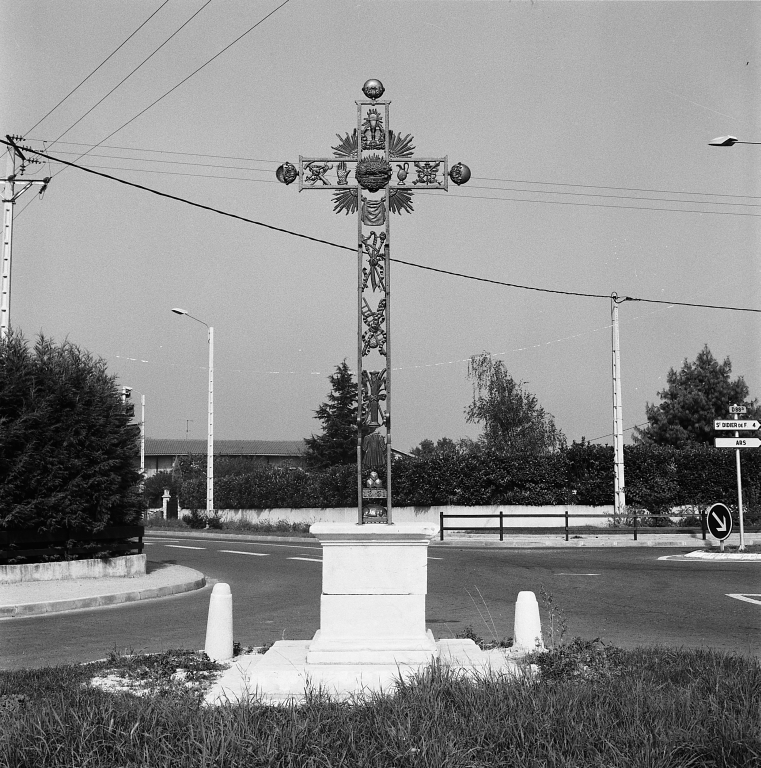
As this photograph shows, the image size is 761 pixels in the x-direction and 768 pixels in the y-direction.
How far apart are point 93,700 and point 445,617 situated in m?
6.04

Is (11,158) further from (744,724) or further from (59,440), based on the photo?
(744,724)

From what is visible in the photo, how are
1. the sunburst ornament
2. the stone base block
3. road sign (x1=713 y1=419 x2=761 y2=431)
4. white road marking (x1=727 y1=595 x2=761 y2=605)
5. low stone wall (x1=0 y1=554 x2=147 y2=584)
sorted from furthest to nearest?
road sign (x1=713 y1=419 x2=761 y2=431) < low stone wall (x1=0 y1=554 x2=147 y2=584) < white road marking (x1=727 y1=595 x2=761 y2=605) < the sunburst ornament < the stone base block

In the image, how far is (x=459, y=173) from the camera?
6.99 metres

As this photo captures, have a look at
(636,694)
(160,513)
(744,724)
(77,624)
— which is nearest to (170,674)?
(636,694)

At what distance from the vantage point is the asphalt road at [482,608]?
29.3 ft

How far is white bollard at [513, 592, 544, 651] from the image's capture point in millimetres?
7297

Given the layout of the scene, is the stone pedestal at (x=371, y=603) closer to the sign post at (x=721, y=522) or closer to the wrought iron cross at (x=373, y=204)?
the wrought iron cross at (x=373, y=204)

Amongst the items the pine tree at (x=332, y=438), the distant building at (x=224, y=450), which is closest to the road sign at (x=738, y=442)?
the pine tree at (x=332, y=438)

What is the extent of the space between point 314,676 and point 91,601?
766 cm

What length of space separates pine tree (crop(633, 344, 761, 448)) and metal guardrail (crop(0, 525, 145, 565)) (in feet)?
121

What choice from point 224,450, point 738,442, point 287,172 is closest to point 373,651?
point 287,172

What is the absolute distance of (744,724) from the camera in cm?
443

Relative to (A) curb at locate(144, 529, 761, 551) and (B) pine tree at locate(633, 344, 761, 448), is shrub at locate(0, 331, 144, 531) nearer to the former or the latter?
(A) curb at locate(144, 529, 761, 551)

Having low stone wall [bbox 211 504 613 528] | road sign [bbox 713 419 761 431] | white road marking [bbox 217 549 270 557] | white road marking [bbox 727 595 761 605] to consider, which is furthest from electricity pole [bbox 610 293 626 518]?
white road marking [bbox 727 595 761 605]
